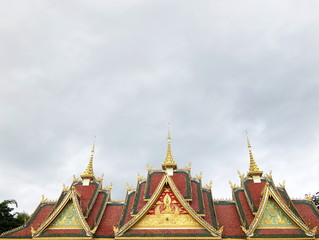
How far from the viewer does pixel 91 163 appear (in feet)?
78.0

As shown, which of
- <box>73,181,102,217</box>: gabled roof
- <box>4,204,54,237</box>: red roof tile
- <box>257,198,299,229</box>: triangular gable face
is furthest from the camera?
<box>73,181,102,217</box>: gabled roof

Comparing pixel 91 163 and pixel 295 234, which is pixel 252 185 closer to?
pixel 295 234

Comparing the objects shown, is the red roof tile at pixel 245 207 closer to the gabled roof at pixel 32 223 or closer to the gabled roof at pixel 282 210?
the gabled roof at pixel 282 210

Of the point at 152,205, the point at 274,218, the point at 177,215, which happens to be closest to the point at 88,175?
the point at 152,205

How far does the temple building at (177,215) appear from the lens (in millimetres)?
15508

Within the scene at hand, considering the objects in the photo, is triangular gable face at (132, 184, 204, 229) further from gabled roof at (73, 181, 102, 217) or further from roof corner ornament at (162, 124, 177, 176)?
gabled roof at (73, 181, 102, 217)

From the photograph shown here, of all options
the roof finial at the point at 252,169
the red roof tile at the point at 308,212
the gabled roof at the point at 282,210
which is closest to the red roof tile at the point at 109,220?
the gabled roof at the point at 282,210

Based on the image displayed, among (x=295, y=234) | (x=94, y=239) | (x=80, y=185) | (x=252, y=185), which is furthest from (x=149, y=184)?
(x=295, y=234)

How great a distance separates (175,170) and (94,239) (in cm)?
833

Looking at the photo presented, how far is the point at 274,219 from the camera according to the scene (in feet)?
52.4

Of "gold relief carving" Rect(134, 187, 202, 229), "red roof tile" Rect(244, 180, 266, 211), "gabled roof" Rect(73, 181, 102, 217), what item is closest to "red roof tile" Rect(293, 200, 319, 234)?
"red roof tile" Rect(244, 180, 266, 211)

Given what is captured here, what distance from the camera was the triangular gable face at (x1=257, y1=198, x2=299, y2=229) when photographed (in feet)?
51.7

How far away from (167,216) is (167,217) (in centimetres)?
8

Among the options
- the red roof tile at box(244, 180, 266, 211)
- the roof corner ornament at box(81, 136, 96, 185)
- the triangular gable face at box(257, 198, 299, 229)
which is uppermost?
the roof corner ornament at box(81, 136, 96, 185)
